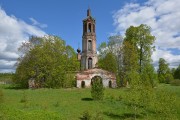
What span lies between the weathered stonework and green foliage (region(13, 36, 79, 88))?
2.98 metres

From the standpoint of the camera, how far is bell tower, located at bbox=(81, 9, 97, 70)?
58.7 meters

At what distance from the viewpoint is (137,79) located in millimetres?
24844

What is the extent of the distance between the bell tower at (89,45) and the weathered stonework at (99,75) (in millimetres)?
6069

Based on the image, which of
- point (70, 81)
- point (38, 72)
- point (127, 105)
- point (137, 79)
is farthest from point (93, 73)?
point (137, 79)

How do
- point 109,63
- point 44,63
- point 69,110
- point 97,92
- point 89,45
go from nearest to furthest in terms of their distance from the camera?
1. point 69,110
2. point 97,92
3. point 44,63
4. point 109,63
5. point 89,45

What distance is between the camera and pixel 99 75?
172 ft

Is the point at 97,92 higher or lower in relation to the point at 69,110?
higher

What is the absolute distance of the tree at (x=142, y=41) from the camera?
5131cm

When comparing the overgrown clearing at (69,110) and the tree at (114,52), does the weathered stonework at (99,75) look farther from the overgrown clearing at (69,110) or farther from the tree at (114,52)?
the overgrown clearing at (69,110)

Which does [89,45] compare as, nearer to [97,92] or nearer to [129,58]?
[129,58]

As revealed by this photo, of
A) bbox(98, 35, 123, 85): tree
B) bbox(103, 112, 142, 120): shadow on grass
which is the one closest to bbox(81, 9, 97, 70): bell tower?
bbox(98, 35, 123, 85): tree

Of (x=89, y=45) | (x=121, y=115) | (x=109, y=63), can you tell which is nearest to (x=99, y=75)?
(x=109, y=63)

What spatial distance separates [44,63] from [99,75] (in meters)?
10.9

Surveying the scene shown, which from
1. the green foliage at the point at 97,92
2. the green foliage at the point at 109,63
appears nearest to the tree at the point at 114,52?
the green foliage at the point at 109,63
